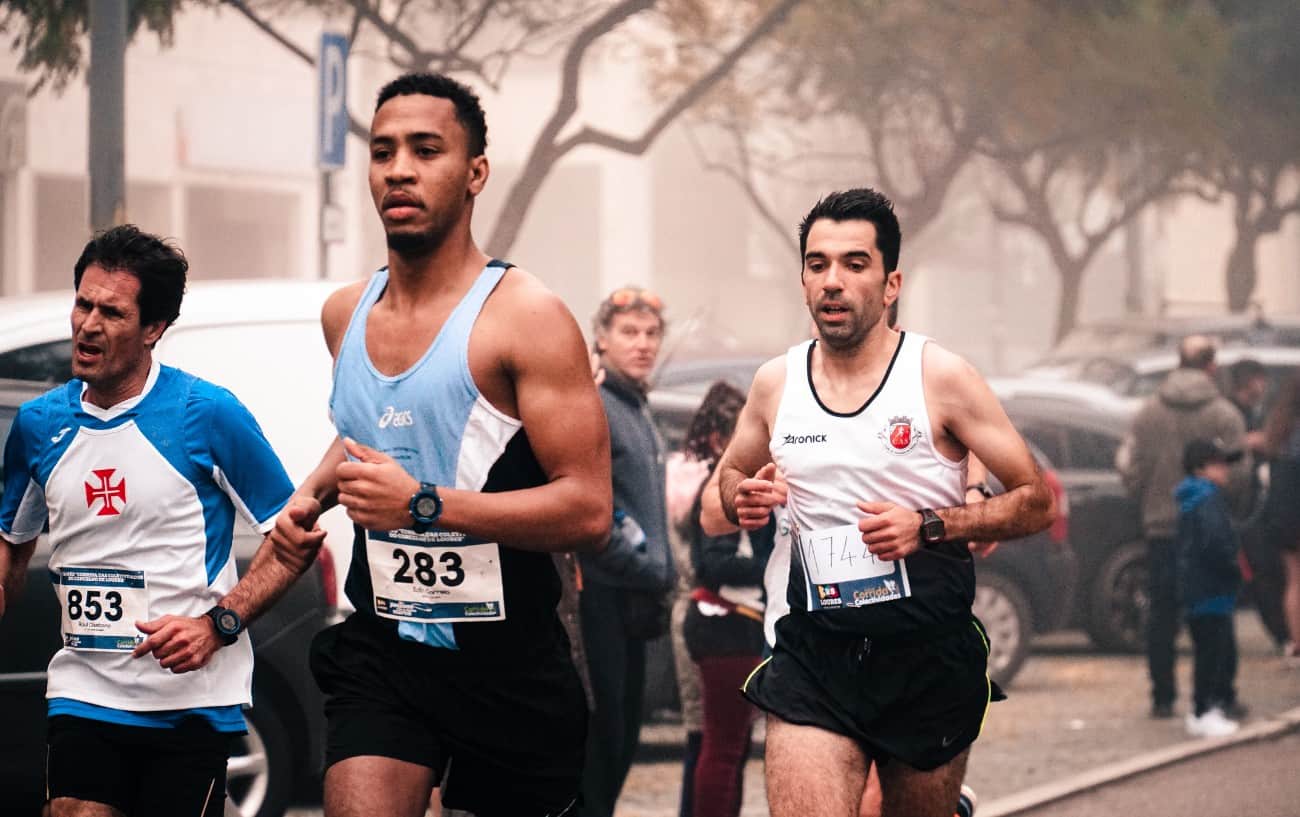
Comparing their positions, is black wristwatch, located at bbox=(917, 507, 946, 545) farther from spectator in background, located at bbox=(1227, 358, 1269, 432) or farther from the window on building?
the window on building

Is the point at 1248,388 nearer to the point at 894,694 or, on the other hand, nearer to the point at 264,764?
the point at 264,764

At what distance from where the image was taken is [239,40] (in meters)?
22.1

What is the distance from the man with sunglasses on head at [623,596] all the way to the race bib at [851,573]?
4.47ft

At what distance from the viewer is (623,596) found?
20.9 feet

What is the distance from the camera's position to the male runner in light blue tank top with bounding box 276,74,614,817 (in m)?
3.99

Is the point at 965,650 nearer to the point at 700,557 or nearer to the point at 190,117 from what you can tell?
the point at 700,557

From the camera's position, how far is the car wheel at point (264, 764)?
672 cm

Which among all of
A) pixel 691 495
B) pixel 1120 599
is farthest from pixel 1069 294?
pixel 691 495

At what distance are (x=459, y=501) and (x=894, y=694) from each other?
4.47 ft

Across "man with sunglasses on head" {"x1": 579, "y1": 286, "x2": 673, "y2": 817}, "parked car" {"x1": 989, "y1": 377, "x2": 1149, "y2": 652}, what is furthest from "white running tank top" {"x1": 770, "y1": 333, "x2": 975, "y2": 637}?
"parked car" {"x1": 989, "y1": 377, "x2": 1149, "y2": 652}

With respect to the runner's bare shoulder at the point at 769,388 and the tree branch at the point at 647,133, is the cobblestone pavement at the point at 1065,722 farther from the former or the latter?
the tree branch at the point at 647,133

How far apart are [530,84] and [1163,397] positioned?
14490 mm

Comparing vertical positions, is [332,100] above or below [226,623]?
above

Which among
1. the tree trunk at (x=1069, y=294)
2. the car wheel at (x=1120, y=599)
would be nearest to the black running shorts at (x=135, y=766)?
the car wheel at (x=1120, y=599)
